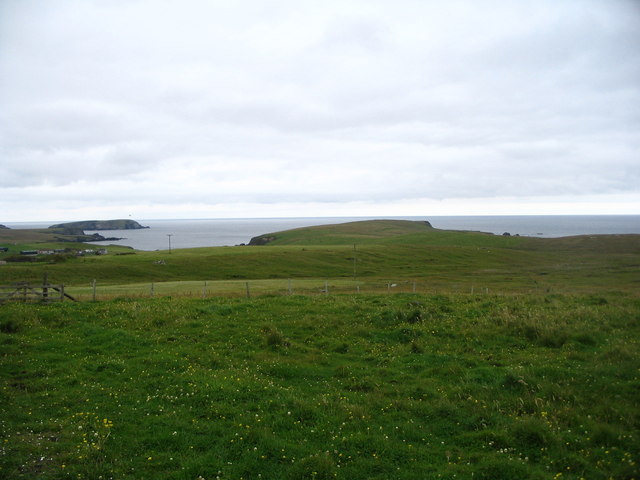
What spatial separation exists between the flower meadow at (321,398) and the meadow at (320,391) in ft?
0.16

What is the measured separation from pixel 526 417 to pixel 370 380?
4.43m

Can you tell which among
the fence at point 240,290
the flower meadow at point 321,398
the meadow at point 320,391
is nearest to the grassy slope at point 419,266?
the fence at point 240,290

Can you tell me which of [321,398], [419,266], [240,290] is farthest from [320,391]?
[419,266]

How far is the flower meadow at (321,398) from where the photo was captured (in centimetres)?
820

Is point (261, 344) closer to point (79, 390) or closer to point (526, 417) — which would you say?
point (79, 390)

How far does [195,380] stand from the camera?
480 inches

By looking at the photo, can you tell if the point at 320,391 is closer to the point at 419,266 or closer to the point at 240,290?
the point at 240,290

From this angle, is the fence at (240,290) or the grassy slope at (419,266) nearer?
the fence at (240,290)

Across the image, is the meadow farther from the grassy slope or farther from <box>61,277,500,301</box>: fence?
the grassy slope

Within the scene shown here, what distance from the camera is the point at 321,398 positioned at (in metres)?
11.3

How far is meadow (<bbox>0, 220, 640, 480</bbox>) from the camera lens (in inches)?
324

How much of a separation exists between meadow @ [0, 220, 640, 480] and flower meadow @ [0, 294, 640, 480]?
5cm

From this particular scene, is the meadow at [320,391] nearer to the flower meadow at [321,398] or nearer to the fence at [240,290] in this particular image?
the flower meadow at [321,398]

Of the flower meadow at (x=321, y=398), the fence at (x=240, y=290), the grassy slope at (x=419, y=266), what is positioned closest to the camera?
the flower meadow at (x=321, y=398)
